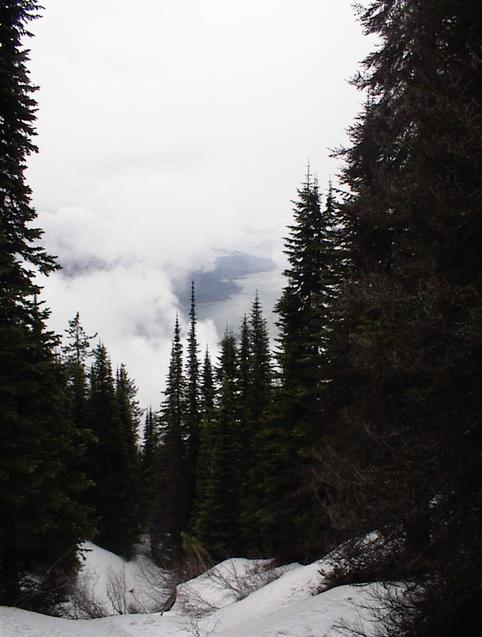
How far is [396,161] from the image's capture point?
8.72 meters

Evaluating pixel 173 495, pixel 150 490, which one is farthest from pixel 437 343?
pixel 150 490

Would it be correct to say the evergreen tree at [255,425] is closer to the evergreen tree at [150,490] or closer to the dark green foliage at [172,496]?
the dark green foliage at [172,496]

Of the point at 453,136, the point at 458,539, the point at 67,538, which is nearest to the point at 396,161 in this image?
the point at 453,136

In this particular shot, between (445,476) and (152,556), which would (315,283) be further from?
(152,556)

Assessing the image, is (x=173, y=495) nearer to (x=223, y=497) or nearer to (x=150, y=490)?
(x=150, y=490)

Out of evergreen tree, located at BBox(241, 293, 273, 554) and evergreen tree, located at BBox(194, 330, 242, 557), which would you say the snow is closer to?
evergreen tree, located at BBox(194, 330, 242, 557)

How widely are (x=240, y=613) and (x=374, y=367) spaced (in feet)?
34.4

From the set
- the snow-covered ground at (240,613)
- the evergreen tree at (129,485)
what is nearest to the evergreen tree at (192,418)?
the evergreen tree at (129,485)

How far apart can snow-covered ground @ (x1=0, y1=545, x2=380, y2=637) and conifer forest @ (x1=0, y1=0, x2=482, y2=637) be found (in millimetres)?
762

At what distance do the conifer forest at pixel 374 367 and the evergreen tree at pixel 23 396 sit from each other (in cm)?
5

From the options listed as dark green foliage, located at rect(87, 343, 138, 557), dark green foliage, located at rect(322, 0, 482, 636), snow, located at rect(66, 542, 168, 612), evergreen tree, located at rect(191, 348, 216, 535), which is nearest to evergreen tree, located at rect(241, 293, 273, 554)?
evergreen tree, located at rect(191, 348, 216, 535)

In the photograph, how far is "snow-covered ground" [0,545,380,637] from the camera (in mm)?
8031

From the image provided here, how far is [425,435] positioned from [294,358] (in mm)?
14190

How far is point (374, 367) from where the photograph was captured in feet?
18.9
